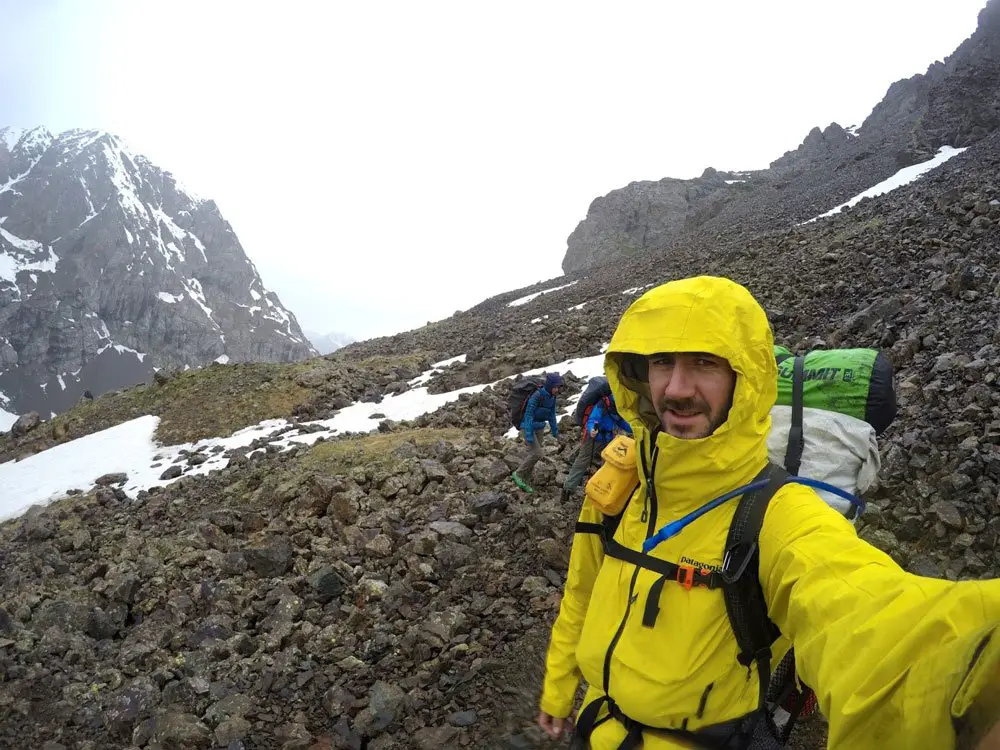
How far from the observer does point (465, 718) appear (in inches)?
189

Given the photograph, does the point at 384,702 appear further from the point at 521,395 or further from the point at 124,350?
the point at 124,350

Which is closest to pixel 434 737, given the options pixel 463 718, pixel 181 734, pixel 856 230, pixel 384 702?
pixel 463 718

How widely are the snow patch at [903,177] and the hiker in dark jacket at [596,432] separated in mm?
26012

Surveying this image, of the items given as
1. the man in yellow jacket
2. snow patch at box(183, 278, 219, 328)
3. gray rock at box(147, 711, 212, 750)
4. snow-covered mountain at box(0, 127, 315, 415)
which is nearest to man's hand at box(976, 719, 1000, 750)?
the man in yellow jacket

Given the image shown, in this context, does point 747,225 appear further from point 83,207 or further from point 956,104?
point 83,207

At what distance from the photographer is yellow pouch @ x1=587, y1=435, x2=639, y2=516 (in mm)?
2537

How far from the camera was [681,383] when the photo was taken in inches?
86.4

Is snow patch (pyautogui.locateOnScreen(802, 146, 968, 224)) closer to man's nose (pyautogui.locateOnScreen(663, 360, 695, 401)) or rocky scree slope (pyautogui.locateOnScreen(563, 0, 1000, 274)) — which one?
rocky scree slope (pyautogui.locateOnScreen(563, 0, 1000, 274))

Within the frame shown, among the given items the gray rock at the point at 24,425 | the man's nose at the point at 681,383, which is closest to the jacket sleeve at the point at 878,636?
the man's nose at the point at 681,383

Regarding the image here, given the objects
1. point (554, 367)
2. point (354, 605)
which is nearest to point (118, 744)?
point (354, 605)

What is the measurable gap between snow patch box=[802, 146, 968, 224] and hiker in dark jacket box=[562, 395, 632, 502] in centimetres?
2601

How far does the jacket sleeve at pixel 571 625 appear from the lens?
2.71 meters

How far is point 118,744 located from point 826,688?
6.27m

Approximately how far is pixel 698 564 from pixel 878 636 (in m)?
0.74
